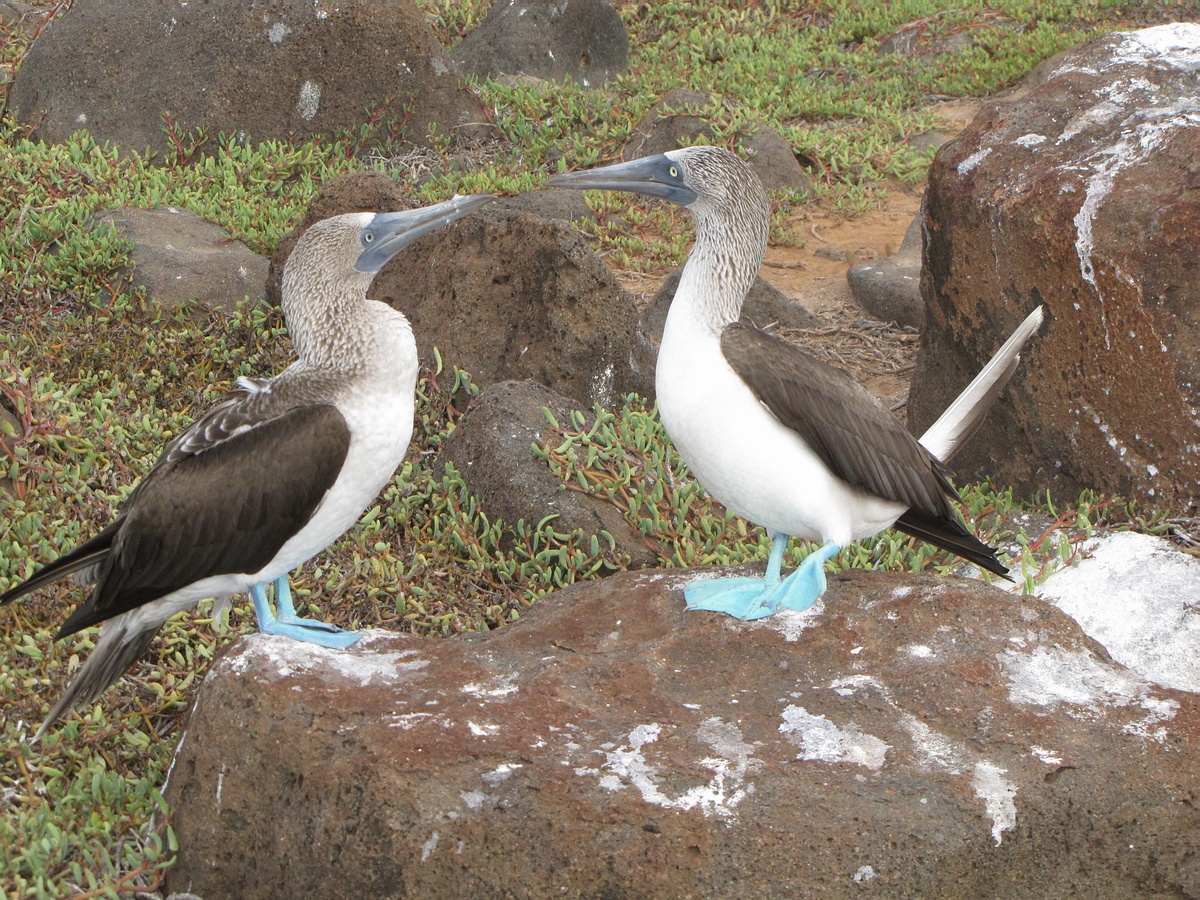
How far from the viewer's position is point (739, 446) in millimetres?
3432

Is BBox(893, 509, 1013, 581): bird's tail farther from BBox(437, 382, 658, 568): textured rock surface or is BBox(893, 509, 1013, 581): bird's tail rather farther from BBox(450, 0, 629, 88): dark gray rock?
BBox(450, 0, 629, 88): dark gray rock

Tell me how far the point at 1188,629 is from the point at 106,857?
3.52m

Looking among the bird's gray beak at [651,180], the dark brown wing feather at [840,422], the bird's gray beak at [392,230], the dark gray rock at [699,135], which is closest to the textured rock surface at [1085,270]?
the dark brown wing feather at [840,422]

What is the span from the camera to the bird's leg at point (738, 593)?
3395mm

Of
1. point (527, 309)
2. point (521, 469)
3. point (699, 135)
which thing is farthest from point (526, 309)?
point (699, 135)

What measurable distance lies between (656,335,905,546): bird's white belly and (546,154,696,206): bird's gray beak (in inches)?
22.7

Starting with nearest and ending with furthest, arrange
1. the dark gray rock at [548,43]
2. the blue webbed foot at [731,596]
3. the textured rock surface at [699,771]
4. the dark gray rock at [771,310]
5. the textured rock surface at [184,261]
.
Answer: the textured rock surface at [699,771], the blue webbed foot at [731,596], the textured rock surface at [184,261], the dark gray rock at [771,310], the dark gray rock at [548,43]

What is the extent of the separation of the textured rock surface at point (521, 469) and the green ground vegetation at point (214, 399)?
0.06 meters

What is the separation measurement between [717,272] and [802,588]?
0.97 metres

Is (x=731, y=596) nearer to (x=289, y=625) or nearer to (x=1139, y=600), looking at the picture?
(x=289, y=625)

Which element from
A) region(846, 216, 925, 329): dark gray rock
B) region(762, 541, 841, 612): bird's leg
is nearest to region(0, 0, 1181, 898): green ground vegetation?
region(846, 216, 925, 329): dark gray rock

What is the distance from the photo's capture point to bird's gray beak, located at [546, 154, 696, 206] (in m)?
3.89

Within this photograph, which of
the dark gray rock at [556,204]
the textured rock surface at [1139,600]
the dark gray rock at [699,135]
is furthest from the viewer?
the dark gray rock at [699,135]

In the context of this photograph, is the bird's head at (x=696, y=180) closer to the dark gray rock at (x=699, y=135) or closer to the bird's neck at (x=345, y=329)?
the bird's neck at (x=345, y=329)
